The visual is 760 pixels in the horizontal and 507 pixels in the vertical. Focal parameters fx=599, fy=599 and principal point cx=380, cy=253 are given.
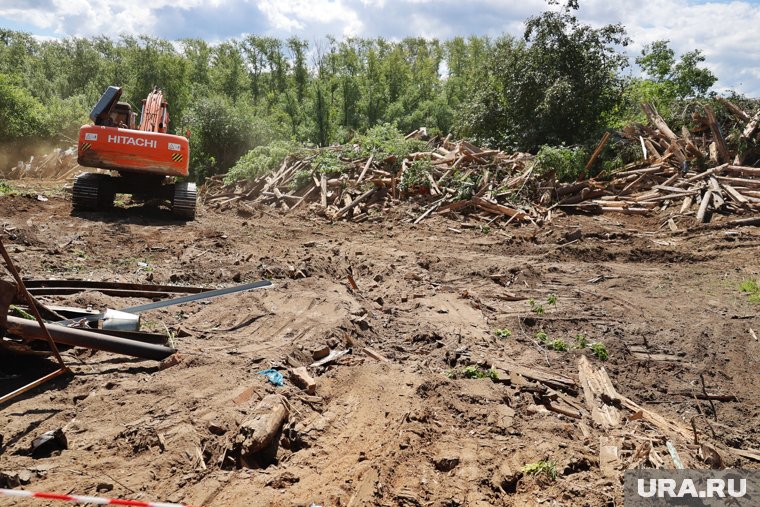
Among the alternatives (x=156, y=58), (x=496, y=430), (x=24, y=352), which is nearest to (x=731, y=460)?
(x=496, y=430)

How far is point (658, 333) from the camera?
7480 millimetres

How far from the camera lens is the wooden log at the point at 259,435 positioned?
4.00m

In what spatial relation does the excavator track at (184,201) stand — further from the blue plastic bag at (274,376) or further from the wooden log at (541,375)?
the wooden log at (541,375)

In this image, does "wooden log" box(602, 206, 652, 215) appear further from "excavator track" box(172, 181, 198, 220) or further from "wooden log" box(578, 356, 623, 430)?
"excavator track" box(172, 181, 198, 220)

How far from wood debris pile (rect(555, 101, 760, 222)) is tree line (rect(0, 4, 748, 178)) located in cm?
185

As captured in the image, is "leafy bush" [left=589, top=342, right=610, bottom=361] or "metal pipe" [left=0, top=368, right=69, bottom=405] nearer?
"metal pipe" [left=0, top=368, right=69, bottom=405]

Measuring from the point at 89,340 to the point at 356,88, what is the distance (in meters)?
33.0

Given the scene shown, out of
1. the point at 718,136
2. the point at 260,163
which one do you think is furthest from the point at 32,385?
the point at 718,136

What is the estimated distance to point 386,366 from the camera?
229 inches

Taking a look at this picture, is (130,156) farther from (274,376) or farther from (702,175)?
(702,175)

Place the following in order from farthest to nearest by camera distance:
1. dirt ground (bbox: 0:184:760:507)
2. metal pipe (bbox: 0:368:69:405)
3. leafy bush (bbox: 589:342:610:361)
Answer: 1. leafy bush (bbox: 589:342:610:361)
2. metal pipe (bbox: 0:368:69:405)
3. dirt ground (bbox: 0:184:760:507)

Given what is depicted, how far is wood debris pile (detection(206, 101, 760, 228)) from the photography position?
1522 cm

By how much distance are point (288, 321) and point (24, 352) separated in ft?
8.85

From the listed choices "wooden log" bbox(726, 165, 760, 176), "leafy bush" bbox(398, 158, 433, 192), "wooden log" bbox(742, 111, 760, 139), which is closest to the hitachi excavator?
"leafy bush" bbox(398, 158, 433, 192)
